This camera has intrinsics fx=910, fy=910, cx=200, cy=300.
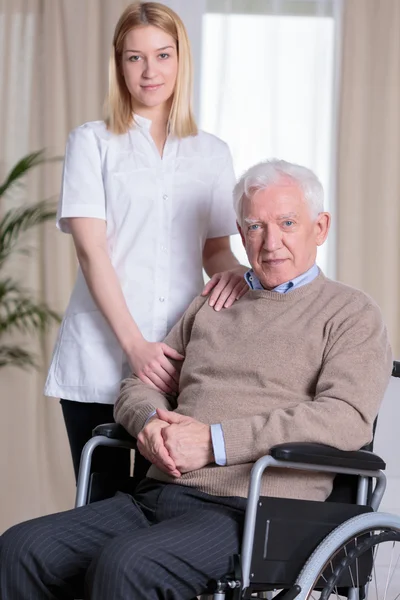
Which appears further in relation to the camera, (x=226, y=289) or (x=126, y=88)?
(x=126, y=88)

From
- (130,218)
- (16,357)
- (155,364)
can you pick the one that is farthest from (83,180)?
(16,357)

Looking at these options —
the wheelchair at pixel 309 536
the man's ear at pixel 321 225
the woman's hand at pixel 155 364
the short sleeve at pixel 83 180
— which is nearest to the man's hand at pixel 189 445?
the wheelchair at pixel 309 536

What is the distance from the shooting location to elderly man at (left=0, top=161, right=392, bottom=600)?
1664 millimetres

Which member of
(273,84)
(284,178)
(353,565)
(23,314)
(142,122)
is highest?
(273,84)

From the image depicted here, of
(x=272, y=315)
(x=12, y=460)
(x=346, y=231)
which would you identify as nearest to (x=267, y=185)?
(x=272, y=315)

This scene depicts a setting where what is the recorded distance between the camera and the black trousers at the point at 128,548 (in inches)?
63.2

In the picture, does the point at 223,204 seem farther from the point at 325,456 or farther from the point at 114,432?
the point at 325,456

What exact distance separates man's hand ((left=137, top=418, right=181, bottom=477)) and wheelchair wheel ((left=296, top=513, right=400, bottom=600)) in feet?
1.14

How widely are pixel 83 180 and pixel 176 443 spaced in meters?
0.72

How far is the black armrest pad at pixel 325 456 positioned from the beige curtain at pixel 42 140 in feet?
9.13

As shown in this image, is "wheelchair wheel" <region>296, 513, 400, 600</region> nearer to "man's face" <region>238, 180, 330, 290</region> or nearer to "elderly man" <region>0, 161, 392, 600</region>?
"elderly man" <region>0, 161, 392, 600</region>

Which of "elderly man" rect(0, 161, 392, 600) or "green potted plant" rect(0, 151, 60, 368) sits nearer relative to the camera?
"elderly man" rect(0, 161, 392, 600)

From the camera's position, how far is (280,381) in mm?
1888

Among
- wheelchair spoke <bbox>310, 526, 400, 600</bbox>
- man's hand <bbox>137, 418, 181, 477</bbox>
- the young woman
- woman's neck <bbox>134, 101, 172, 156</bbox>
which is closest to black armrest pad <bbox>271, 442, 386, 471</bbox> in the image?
wheelchair spoke <bbox>310, 526, 400, 600</bbox>
